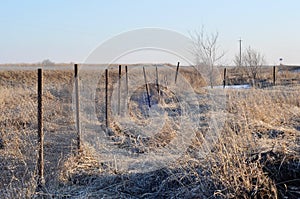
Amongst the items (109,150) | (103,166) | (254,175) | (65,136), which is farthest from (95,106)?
(254,175)

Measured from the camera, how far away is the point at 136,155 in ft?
19.8

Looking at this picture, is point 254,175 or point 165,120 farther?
point 165,120

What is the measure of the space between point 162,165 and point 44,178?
1446 mm

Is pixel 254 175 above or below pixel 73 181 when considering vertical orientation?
above

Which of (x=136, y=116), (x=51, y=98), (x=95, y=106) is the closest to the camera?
(x=136, y=116)

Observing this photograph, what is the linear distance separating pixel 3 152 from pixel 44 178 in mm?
1453

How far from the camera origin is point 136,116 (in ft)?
32.9

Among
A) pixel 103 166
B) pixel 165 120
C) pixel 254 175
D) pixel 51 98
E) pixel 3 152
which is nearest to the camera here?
pixel 254 175

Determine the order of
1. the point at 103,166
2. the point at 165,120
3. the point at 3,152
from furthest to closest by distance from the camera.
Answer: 1. the point at 165,120
2. the point at 3,152
3. the point at 103,166

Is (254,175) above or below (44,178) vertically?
above

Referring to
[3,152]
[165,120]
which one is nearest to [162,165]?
[3,152]

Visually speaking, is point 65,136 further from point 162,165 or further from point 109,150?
point 162,165

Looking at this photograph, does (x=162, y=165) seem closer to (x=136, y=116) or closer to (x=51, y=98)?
(x=136, y=116)

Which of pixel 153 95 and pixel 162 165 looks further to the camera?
pixel 153 95
